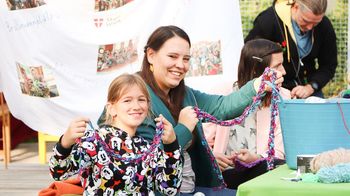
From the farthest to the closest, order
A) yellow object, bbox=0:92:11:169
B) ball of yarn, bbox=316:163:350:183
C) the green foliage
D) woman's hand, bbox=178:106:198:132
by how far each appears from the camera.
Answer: yellow object, bbox=0:92:11:169, the green foliage, woman's hand, bbox=178:106:198:132, ball of yarn, bbox=316:163:350:183

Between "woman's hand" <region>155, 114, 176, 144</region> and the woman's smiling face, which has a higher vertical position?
the woman's smiling face

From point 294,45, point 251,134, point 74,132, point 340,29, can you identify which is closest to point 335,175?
point 74,132

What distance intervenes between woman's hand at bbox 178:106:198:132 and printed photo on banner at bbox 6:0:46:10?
3.07 meters

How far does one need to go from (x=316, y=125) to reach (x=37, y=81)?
12.4 ft

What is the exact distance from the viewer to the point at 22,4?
6.90 meters

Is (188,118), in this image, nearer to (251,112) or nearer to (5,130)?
(251,112)

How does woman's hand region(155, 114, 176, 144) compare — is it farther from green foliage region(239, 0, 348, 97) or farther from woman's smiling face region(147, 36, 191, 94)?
green foliage region(239, 0, 348, 97)

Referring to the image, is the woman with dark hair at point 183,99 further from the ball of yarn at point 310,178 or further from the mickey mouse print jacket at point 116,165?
the ball of yarn at point 310,178

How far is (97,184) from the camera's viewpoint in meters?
3.67

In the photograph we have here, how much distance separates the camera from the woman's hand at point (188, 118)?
3975mm

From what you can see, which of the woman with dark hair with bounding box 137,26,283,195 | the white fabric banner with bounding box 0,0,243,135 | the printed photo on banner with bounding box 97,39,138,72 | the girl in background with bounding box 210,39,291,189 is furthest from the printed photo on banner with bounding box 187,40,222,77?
the woman with dark hair with bounding box 137,26,283,195

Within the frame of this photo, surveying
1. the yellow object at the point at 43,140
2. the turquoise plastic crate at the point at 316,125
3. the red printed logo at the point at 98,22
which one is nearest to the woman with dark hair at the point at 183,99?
the turquoise plastic crate at the point at 316,125

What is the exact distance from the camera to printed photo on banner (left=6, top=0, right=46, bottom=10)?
22.4 feet

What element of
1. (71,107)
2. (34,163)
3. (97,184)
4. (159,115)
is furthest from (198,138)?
(34,163)
